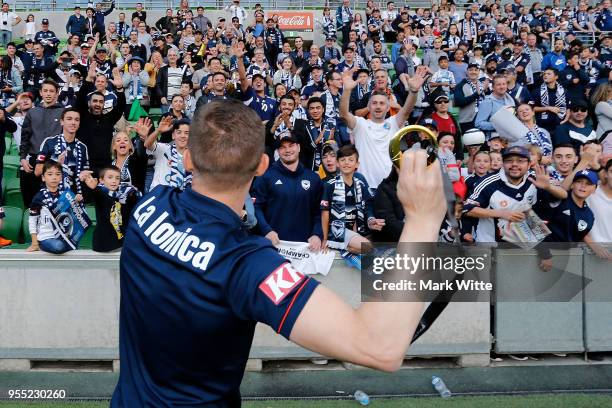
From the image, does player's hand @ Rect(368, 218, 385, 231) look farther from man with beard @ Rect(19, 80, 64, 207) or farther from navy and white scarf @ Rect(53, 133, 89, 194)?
man with beard @ Rect(19, 80, 64, 207)

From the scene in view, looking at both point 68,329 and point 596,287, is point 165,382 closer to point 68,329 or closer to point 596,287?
point 68,329

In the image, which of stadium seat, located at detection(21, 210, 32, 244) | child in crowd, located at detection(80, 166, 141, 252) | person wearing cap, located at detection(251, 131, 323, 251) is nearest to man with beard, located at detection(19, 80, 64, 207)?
stadium seat, located at detection(21, 210, 32, 244)

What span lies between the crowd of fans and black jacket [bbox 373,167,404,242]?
0.01 metres

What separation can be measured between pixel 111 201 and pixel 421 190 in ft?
17.9

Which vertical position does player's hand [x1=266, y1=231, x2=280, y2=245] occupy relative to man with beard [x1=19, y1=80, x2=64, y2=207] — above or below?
below

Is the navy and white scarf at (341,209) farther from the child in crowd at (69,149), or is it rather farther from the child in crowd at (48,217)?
the child in crowd at (69,149)

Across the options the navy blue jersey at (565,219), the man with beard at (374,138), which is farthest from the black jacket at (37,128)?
the navy blue jersey at (565,219)

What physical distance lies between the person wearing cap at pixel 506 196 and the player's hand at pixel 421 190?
4885 millimetres

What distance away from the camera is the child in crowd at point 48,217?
623 cm

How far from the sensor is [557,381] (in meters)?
5.94

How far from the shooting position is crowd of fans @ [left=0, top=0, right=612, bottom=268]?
255 inches

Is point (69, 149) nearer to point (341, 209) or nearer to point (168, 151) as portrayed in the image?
point (168, 151)

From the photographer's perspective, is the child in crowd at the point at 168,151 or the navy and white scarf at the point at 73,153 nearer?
the child in crowd at the point at 168,151

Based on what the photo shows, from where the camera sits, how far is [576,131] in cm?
955
